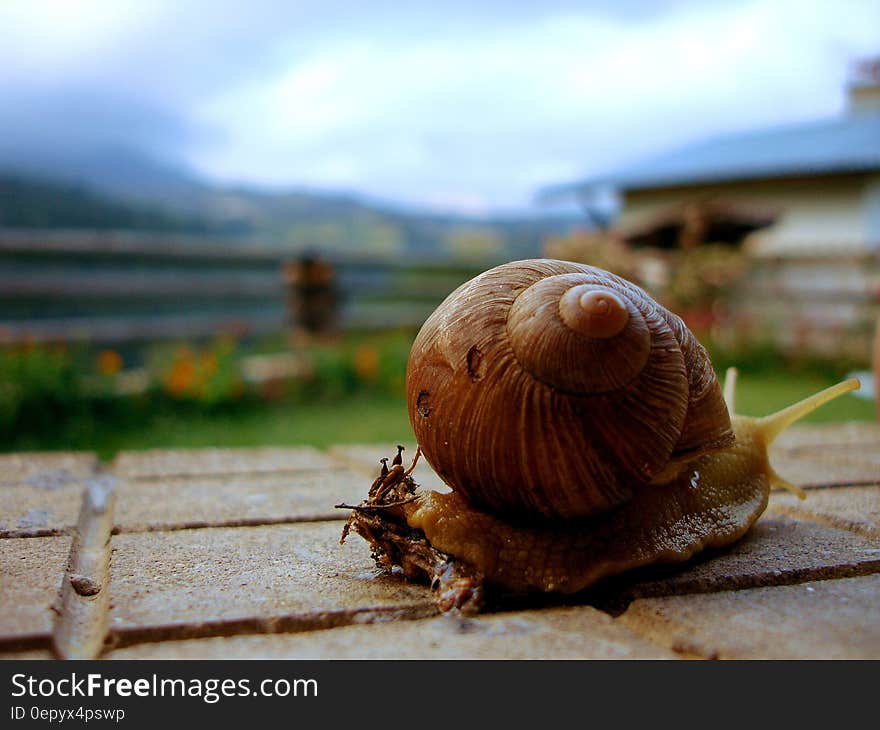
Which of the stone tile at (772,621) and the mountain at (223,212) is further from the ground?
the mountain at (223,212)

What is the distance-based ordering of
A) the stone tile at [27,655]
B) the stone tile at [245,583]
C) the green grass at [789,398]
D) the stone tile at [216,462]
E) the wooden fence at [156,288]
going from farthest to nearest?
1. the wooden fence at [156,288]
2. the green grass at [789,398]
3. the stone tile at [216,462]
4. the stone tile at [245,583]
5. the stone tile at [27,655]

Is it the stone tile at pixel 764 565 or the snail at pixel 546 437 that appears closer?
the snail at pixel 546 437

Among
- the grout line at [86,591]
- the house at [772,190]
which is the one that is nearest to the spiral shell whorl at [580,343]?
the grout line at [86,591]

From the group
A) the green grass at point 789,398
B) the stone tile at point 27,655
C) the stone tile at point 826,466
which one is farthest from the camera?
the green grass at point 789,398

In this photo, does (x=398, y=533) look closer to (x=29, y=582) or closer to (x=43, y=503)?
(x=29, y=582)

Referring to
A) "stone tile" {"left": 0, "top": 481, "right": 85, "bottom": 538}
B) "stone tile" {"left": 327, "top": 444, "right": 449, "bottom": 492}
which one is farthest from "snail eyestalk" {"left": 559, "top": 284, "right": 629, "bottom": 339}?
"stone tile" {"left": 0, "top": 481, "right": 85, "bottom": 538}

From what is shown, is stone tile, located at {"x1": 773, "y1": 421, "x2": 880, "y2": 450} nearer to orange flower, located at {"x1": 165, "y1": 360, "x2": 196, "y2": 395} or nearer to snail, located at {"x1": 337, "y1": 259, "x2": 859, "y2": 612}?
snail, located at {"x1": 337, "y1": 259, "x2": 859, "y2": 612}

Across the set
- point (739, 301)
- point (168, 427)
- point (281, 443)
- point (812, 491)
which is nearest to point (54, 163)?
point (168, 427)

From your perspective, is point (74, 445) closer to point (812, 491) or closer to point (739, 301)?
point (812, 491)

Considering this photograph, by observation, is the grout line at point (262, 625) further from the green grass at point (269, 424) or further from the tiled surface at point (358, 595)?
the green grass at point (269, 424)
